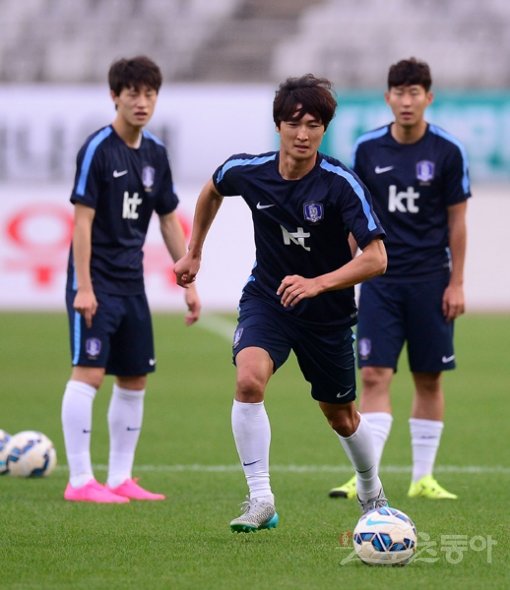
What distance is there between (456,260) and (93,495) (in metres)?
2.33

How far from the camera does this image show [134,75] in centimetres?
705

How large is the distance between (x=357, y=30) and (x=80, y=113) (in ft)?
20.0

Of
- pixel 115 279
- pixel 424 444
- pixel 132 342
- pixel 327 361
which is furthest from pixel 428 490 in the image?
pixel 115 279

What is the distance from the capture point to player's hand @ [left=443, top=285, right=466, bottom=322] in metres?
7.29

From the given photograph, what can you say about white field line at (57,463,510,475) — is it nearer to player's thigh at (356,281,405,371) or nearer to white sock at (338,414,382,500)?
player's thigh at (356,281,405,371)

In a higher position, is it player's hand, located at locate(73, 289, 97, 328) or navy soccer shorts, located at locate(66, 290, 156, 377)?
player's hand, located at locate(73, 289, 97, 328)

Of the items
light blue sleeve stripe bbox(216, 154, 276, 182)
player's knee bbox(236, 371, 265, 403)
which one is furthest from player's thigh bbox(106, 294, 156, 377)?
player's knee bbox(236, 371, 265, 403)

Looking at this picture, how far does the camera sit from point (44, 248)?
20.3m

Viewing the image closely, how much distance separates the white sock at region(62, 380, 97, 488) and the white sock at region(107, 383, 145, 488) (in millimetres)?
240

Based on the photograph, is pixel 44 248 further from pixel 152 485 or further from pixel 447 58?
pixel 152 485

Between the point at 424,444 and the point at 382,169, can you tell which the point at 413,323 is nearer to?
the point at 424,444

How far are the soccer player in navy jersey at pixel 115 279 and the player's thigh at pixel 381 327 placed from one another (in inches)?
37.1

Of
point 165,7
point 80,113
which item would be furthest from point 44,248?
point 165,7

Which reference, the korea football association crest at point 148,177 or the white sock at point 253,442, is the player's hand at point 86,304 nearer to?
the korea football association crest at point 148,177
